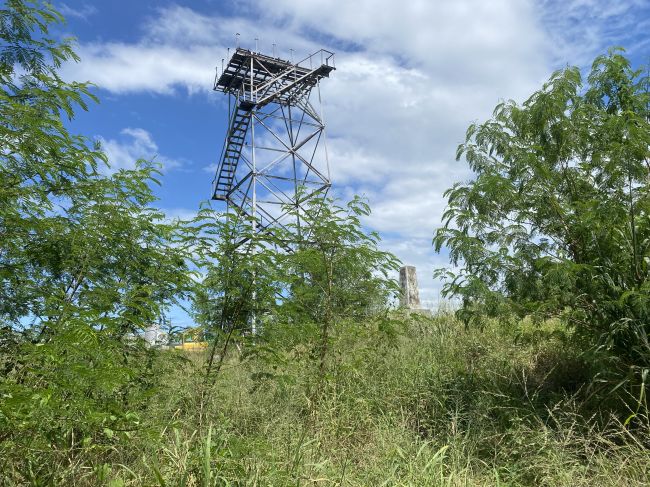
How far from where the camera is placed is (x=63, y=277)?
164 inches

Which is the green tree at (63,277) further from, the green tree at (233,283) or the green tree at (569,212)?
the green tree at (569,212)

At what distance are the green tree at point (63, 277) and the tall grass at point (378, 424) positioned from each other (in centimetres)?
36

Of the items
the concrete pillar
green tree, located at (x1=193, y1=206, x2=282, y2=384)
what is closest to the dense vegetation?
green tree, located at (x1=193, y1=206, x2=282, y2=384)

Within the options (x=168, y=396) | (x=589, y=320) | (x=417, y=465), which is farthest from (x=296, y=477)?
(x=589, y=320)

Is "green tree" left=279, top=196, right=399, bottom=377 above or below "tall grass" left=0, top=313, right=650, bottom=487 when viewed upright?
above

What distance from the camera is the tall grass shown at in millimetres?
3672

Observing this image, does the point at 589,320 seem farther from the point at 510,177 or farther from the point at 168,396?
the point at 168,396

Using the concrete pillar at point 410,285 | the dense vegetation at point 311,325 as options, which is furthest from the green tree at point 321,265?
the concrete pillar at point 410,285

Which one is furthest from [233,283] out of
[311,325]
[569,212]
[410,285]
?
[410,285]

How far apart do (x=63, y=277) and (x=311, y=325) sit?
214 cm

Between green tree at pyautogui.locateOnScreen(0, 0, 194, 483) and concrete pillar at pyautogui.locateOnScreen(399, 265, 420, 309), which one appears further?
concrete pillar at pyautogui.locateOnScreen(399, 265, 420, 309)

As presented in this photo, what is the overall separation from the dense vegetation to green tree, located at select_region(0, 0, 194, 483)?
0.07ft

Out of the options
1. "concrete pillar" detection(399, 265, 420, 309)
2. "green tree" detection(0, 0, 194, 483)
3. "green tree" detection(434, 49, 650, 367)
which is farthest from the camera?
"concrete pillar" detection(399, 265, 420, 309)

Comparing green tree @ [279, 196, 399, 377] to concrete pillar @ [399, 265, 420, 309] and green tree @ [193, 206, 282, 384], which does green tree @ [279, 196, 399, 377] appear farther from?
concrete pillar @ [399, 265, 420, 309]
